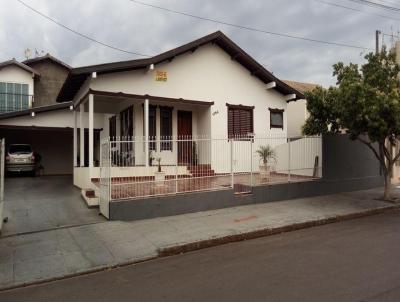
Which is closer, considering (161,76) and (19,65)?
(161,76)

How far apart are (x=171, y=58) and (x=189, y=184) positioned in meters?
5.53

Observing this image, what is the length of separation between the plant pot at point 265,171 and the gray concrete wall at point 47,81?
17.3 metres

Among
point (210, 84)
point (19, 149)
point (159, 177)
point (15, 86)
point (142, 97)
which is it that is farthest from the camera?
point (15, 86)

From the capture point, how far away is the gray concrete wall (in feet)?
80.3

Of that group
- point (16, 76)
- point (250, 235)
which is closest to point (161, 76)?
point (250, 235)

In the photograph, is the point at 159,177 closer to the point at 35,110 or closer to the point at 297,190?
the point at 297,190

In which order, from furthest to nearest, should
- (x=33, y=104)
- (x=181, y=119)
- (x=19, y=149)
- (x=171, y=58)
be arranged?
(x=33, y=104)
(x=19, y=149)
(x=181, y=119)
(x=171, y=58)

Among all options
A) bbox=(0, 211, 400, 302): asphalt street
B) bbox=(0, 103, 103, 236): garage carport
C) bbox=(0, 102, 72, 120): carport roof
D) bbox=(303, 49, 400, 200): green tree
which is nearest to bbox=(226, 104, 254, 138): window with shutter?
bbox=(303, 49, 400, 200): green tree

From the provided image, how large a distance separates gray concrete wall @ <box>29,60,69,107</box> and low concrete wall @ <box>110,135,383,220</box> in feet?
57.6

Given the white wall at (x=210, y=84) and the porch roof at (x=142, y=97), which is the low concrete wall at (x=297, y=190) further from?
the porch roof at (x=142, y=97)

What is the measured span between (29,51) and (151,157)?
801 inches

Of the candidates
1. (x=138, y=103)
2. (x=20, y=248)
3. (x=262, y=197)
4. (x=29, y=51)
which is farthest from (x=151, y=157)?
(x=29, y=51)

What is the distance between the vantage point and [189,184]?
1073 cm

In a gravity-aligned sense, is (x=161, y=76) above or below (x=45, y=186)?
above
